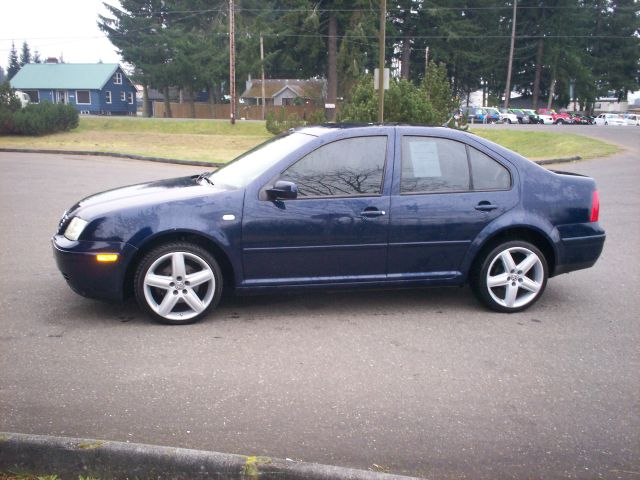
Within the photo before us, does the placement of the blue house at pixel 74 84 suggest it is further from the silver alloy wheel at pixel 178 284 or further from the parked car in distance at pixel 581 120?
the silver alloy wheel at pixel 178 284

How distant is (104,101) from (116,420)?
→ 77.0m

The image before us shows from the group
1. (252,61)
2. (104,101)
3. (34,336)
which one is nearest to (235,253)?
(34,336)

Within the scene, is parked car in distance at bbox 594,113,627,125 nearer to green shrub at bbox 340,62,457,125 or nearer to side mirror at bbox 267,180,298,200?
green shrub at bbox 340,62,457,125

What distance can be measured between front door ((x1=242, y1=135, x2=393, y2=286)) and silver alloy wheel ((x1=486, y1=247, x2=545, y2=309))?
101 centimetres

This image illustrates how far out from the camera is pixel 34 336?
195 inches

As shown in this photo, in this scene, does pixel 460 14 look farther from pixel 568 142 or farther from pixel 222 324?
pixel 222 324

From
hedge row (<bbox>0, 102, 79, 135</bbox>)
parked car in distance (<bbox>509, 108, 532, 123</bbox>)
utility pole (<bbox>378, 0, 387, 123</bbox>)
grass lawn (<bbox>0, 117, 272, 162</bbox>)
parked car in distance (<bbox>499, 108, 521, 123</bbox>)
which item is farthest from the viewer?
parked car in distance (<bbox>509, 108, 532, 123</bbox>)

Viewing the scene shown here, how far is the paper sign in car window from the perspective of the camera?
220 inches

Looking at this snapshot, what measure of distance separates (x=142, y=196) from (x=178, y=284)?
80 centimetres

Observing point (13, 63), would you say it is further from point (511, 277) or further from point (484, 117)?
point (511, 277)

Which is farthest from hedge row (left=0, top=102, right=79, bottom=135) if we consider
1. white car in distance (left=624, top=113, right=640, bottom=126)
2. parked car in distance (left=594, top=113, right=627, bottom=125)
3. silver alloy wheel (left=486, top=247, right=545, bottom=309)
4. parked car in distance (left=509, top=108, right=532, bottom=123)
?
white car in distance (left=624, top=113, right=640, bottom=126)

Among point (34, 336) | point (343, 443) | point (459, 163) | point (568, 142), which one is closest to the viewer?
point (343, 443)

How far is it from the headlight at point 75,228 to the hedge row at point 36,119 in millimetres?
30076

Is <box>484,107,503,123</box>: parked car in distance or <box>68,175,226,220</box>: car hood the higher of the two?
<box>484,107,503,123</box>: parked car in distance
